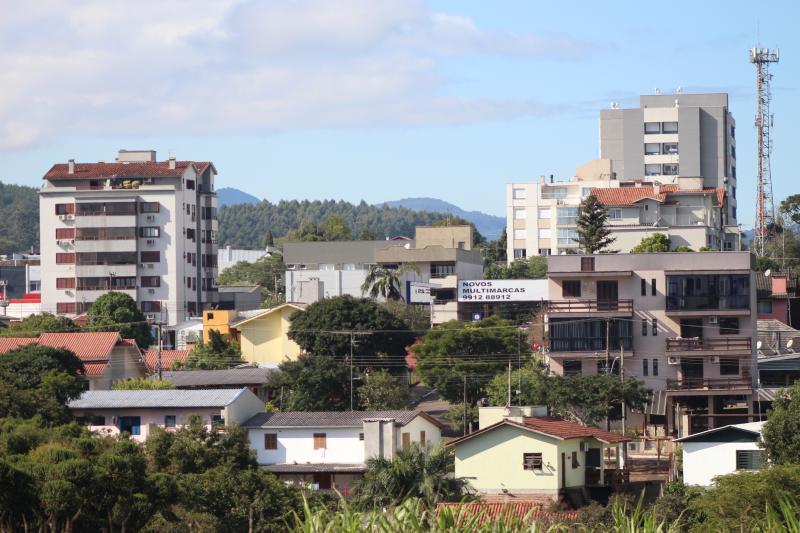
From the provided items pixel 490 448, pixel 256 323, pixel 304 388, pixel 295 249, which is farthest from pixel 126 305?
pixel 490 448

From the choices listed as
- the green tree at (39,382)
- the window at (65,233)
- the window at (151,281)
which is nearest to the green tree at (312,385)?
the green tree at (39,382)

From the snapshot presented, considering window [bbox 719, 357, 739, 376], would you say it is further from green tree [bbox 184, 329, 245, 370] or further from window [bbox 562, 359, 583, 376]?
green tree [bbox 184, 329, 245, 370]

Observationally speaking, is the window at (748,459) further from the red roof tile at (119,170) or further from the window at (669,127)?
the window at (669,127)

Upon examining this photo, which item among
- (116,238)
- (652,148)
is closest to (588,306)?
(116,238)

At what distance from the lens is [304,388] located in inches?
2616

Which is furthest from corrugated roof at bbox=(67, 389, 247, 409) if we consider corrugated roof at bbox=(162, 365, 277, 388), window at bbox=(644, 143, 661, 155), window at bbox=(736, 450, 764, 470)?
window at bbox=(644, 143, 661, 155)

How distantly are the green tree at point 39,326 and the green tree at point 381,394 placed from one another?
23907mm

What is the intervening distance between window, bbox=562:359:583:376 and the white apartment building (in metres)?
49.5

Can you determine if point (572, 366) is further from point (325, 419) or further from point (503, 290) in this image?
point (503, 290)

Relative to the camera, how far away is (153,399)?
61.5 m

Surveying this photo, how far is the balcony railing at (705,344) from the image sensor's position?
6656 centimetres

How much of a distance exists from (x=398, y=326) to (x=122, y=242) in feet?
133

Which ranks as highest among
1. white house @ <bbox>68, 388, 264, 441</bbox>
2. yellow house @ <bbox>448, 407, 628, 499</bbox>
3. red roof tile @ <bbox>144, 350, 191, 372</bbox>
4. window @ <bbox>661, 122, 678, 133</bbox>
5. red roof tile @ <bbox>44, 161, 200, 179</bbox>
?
window @ <bbox>661, 122, 678, 133</bbox>

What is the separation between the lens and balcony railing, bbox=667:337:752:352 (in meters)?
66.6
